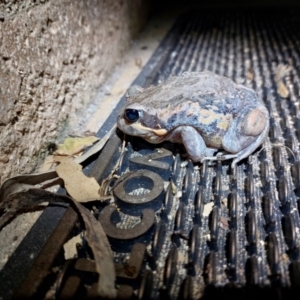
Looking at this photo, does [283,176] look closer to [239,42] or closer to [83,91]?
[83,91]

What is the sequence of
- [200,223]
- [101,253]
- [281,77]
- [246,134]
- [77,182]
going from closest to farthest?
[101,253], [200,223], [77,182], [246,134], [281,77]

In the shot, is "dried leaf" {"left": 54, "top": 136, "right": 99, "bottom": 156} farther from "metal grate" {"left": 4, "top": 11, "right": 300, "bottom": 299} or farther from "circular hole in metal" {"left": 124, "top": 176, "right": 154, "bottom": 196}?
"circular hole in metal" {"left": 124, "top": 176, "right": 154, "bottom": 196}

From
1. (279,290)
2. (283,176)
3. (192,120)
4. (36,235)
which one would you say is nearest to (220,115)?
(192,120)

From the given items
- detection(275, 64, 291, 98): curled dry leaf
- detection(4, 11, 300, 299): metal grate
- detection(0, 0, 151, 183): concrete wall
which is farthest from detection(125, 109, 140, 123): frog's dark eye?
detection(275, 64, 291, 98): curled dry leaf

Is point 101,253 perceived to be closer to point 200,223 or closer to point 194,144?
point 200,223

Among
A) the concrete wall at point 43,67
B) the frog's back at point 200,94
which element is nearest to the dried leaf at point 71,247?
the concrete wall at point 43,67

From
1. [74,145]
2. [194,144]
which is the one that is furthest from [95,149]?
[194,144]

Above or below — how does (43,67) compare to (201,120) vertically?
above
